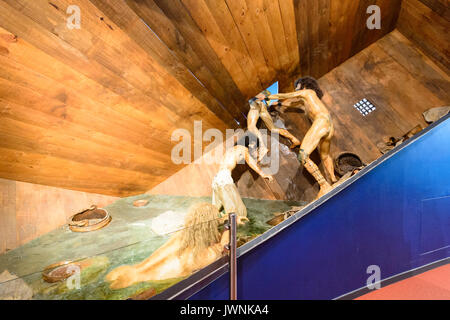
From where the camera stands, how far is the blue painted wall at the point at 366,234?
1.50 meters

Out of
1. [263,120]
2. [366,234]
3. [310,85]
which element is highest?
[310,85]

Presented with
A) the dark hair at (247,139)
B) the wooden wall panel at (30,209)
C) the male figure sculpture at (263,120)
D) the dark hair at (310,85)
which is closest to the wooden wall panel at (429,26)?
the dark hair at (310,85)

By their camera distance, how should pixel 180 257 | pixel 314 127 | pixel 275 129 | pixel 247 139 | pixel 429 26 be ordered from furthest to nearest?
1. pixel 247 139
2. pixel 275 129
3. pixel 429 26
4. pixel 314 127
5. pixel 180 257

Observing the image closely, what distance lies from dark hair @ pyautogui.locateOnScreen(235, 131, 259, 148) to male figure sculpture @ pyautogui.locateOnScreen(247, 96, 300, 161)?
13 centimetres

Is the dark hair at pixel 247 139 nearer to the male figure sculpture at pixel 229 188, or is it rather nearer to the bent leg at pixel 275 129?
the bent leg at pixel 275 129

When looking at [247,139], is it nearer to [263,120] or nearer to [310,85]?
[263,120]

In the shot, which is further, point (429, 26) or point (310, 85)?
point (310, 85)

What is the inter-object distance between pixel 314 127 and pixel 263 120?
3.07 ft

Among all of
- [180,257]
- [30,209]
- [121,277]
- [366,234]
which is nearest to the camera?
[121,277]

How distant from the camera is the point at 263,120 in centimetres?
370

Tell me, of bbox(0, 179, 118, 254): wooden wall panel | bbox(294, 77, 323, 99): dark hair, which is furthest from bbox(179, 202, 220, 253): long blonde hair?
bbox(294, 77, 323, 99): dark hair

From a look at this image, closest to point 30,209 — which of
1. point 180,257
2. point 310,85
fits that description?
point 180,257
